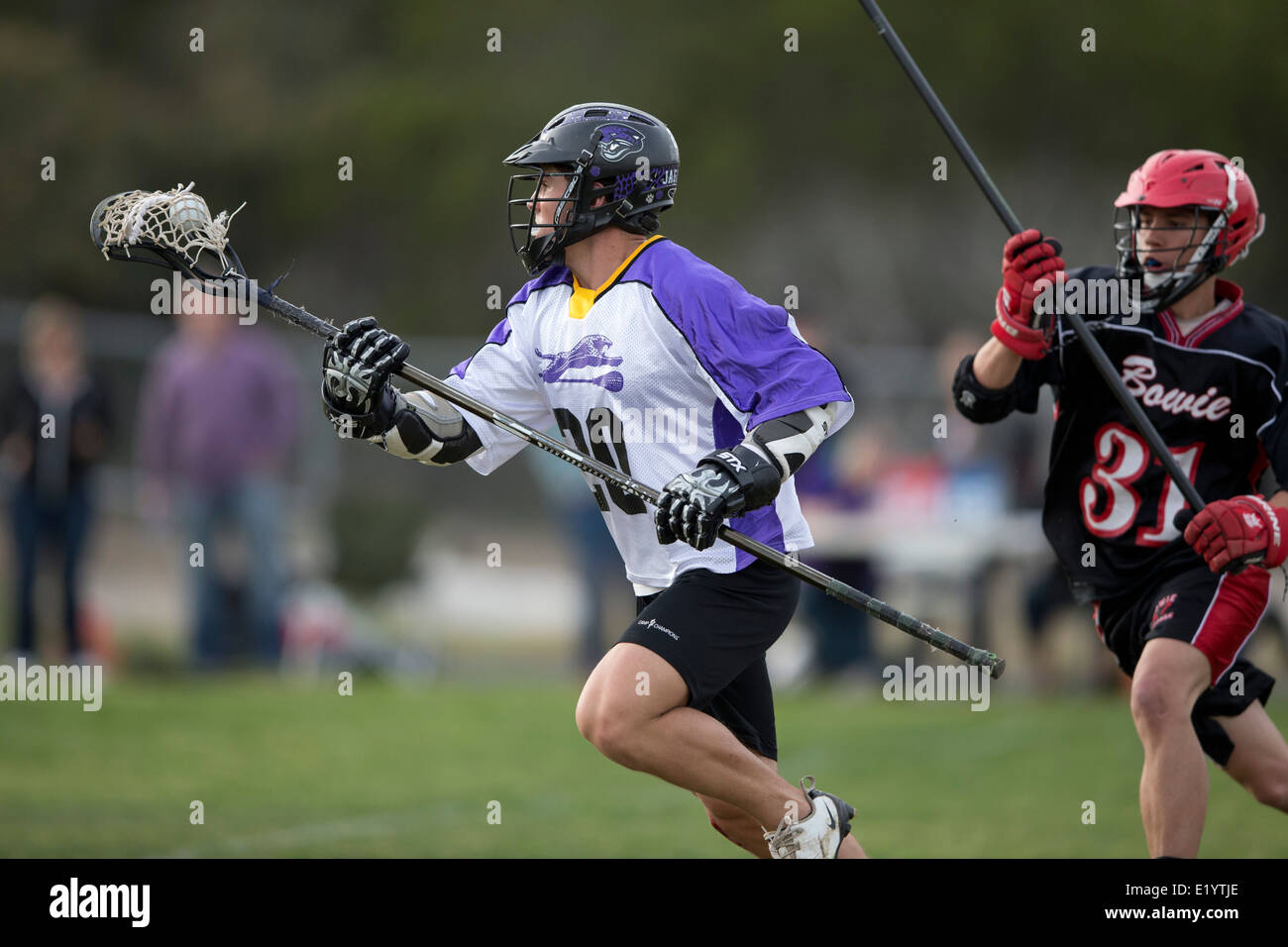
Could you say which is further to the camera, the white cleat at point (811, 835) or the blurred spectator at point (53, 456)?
the blurred spectator at point (53, 456)

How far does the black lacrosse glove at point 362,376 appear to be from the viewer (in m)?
4.59

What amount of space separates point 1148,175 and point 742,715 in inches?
83.3

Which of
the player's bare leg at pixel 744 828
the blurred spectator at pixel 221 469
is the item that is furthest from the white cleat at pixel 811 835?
the blurred spectator at pixel 221 469

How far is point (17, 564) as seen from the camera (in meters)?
10.1

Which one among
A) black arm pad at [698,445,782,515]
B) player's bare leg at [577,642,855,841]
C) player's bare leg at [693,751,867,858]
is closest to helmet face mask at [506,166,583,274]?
black arm pad at [698,445,782,515]

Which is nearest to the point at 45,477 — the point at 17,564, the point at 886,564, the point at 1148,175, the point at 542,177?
the point at 17,564

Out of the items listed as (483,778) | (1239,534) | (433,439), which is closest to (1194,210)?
(1239,534)

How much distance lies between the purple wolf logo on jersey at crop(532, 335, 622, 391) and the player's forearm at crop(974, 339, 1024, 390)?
1215 millimetres

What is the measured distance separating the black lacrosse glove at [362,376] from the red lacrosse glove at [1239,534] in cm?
236

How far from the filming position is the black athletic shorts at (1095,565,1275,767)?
4.86m

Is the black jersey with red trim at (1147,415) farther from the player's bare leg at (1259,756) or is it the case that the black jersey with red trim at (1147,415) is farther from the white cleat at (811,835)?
the white cleat at (811,835)

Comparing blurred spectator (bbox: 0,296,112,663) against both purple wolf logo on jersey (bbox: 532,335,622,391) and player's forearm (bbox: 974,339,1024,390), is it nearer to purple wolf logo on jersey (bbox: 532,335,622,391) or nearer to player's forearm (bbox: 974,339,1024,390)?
purple wolf logo on jersey (bbox: 532,335,622,391)

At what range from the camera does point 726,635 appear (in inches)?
177

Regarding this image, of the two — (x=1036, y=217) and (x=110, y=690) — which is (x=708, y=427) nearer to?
(x=110, y=690)
